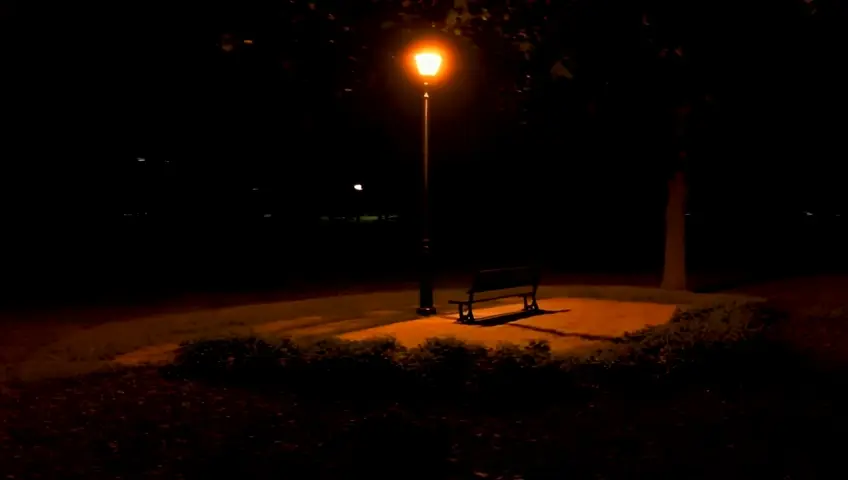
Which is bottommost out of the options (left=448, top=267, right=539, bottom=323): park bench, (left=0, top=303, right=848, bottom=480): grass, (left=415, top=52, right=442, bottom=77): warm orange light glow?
Result: (left=0, top=303, right=848, bottom=480): grass

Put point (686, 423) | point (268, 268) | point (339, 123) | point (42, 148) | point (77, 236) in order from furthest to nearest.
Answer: point (77, 236) → point (339, 123) → point (42, 148) → point (268, 268) → point (686, 423)

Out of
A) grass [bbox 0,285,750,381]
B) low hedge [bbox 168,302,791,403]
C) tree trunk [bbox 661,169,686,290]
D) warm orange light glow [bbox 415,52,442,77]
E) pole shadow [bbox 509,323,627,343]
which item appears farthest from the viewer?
tree trunk [bbox 661,169,686,290]

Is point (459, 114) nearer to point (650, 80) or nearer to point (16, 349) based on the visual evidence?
point (650, 80)

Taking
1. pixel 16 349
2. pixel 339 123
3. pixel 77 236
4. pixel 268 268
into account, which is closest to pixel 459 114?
pixel 339 123

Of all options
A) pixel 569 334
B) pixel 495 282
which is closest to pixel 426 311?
pixel 495 282

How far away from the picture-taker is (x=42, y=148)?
26.1 meters

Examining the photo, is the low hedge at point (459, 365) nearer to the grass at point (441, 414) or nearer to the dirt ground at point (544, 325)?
the grass at point (441, 414)

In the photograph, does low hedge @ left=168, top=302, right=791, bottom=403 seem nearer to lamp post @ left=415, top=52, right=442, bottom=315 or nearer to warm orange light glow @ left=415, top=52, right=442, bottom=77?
lamp post @ left=415, top=52, right=442, bottom=315

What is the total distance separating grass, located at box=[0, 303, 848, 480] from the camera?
510 cm

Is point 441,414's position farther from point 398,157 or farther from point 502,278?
point 398,157

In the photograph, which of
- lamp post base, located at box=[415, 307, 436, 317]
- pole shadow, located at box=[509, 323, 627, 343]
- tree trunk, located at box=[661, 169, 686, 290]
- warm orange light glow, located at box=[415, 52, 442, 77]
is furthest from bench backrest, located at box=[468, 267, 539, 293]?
tree trunk, located at box=[661, 169, 686, 290]

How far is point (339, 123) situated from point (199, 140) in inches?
178

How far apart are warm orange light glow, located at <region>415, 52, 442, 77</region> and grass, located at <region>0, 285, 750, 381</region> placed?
3.50 metres


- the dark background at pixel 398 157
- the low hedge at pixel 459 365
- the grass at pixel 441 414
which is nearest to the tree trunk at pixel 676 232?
the dark background at pixel 398 157
